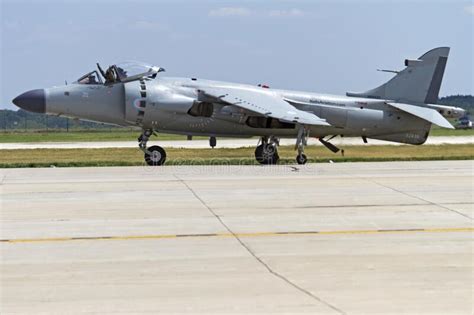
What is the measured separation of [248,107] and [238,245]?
1261cm

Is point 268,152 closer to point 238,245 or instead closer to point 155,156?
point 155,156

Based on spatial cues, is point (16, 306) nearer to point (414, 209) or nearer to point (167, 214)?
point (167, 214)

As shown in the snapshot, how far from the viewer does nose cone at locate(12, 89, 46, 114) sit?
21531 millimetres

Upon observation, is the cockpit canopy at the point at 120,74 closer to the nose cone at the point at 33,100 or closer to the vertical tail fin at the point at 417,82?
the nose cone at the point at 33,100

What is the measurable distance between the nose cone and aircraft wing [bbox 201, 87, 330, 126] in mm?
4402

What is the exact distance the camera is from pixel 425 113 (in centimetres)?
2356

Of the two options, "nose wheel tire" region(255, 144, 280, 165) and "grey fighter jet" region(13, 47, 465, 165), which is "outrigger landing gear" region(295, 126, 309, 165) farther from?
"nose wheel tire" region(255, 144, 280, 165)

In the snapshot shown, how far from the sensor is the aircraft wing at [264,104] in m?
21.4

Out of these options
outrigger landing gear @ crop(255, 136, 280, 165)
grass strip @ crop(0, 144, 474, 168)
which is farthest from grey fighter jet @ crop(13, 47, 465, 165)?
grass strip @ crop(0, 144, 474, 168)

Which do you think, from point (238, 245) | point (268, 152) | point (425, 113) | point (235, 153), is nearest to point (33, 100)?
point (268, 152)

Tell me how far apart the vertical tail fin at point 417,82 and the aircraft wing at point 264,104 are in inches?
113

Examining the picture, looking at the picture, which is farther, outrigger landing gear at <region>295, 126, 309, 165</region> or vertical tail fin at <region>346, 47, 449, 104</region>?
vertical tail fin at <region>346, 47, 449, 104</region>

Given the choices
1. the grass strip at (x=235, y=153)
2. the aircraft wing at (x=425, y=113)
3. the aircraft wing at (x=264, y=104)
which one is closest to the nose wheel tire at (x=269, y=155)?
the aircraft wing at (x=264, y=104)

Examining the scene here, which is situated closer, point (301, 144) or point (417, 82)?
point (301, 144)
